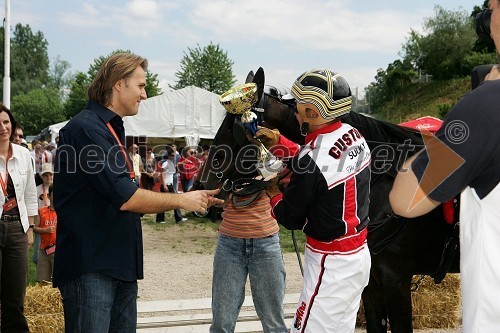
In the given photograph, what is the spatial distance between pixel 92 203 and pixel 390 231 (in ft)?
7.08

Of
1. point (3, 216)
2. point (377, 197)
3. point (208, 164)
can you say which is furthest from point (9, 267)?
point (377, 197)

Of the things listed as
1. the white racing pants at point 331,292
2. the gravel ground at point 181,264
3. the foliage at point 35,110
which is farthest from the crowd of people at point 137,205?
the foliage at point 35,110

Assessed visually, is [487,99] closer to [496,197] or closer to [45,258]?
[496,197]

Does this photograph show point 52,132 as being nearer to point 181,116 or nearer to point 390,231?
point 181,116

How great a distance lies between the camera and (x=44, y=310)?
185 inches

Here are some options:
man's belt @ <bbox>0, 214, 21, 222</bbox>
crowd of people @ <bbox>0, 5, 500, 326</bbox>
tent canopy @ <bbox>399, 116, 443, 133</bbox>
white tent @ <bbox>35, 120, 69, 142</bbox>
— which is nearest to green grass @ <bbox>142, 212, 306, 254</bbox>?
tent canopy @ <bbox>399, 116, 443, 133</bbox>

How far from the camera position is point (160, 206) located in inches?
103

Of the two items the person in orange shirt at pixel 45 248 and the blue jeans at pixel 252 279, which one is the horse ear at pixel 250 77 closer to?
the blue jeans at pixel 252 279

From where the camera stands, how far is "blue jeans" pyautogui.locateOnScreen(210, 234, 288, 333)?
3.57 m

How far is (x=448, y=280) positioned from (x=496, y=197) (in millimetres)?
4456

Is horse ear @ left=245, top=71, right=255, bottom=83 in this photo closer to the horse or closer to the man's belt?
the horse

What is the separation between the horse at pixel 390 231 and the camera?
135 inches

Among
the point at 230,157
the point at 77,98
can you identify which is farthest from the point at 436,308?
the point at 77,98

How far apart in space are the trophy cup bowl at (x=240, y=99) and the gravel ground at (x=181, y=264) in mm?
3216
